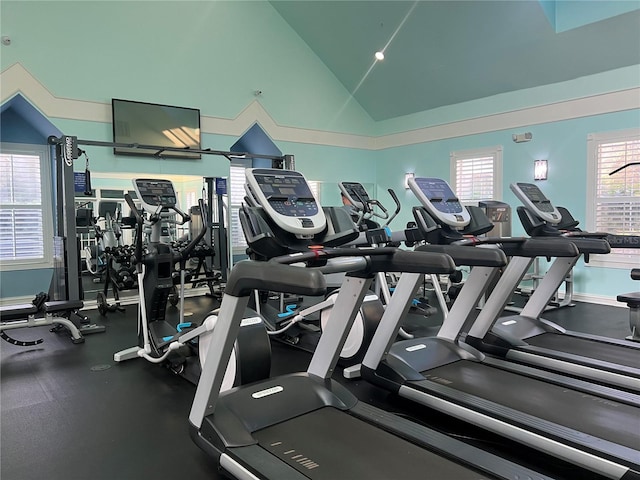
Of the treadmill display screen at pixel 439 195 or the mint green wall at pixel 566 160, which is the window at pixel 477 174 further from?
the treadmill display screen at pixel 439 195

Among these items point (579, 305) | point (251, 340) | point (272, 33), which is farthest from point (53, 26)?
point (579, 305)

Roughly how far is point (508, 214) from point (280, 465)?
5.95 meters

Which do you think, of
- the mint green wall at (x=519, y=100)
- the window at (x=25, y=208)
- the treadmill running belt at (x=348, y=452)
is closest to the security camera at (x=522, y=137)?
the mint green wall at (x=519, y=100)

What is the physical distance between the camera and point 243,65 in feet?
24.9

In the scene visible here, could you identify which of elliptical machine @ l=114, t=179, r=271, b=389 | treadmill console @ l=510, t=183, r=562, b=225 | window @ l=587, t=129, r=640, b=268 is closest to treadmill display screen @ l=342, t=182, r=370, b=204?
treadmill console @ l=510, t=183, r=562, b=225

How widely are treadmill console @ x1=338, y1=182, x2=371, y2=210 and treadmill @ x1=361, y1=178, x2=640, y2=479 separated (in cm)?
148

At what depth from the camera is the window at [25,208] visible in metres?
6.07

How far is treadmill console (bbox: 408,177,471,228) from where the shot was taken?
11.6ft

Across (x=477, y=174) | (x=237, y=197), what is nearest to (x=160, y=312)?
(x=237, y=197)

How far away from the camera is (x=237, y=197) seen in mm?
7805

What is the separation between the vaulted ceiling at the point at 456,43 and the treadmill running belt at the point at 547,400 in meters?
4.83

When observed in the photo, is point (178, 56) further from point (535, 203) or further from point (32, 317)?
point (535, 203)

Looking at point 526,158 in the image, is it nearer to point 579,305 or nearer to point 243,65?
point 579,305

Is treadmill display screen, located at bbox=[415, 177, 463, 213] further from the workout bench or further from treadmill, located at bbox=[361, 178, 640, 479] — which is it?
the workout bench
